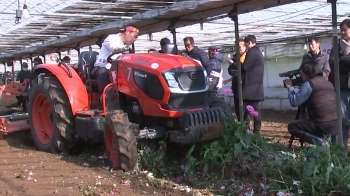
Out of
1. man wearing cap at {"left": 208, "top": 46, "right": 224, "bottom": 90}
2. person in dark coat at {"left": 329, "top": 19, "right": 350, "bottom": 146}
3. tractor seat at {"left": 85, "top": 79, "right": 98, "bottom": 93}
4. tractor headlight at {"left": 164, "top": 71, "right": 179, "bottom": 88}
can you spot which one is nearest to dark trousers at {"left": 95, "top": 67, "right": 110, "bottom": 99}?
tractor seat at {"left": 85, "top": 79, "right": 98, "bottom": 93}

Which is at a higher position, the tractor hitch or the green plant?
the tractor hitch

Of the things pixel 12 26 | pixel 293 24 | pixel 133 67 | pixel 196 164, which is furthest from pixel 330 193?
pixel 12 26

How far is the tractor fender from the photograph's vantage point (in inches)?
249

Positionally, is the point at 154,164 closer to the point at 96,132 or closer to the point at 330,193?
the point at 96,132

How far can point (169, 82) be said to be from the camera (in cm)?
536

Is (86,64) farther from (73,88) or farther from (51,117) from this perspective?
(51,117)

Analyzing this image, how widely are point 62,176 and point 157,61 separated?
1.60 m

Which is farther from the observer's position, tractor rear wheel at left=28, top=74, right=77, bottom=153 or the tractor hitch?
tractor rear wheel at left=28, top=74, right=77, bottom=153

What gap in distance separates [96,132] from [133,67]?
86 centimetres

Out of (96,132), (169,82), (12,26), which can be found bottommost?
(96,132)

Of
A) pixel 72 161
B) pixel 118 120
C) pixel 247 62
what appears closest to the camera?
pixel 118 120

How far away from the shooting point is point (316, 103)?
5.49 metres

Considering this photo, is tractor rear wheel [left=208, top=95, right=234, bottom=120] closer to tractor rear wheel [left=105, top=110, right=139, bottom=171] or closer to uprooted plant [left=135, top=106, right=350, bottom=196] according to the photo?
uprooted plant [left=135, top=106, right=350, bottom=196]

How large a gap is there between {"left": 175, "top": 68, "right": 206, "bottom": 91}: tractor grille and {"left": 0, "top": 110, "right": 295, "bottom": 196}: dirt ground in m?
1.13
